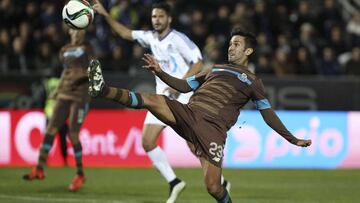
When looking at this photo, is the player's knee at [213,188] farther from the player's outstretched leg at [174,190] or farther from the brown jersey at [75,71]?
the brown jersey at [75,71]

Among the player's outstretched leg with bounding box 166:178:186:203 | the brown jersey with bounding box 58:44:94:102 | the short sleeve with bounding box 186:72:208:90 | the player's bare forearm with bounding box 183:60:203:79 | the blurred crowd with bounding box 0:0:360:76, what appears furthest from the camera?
the blurred crowd with bounding box 0:0:360:76

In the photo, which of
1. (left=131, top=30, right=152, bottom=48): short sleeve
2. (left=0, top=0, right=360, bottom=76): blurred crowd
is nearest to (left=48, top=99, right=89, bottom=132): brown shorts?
(left=131, top=30, right=152, bottom=48): short sleeve

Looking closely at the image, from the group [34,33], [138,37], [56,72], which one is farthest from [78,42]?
[34,33]

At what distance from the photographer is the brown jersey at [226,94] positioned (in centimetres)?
889

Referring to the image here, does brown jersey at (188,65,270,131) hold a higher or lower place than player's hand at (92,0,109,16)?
lower

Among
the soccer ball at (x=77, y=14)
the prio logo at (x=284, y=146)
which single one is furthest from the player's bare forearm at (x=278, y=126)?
the prio logo at (x=284, y=146)

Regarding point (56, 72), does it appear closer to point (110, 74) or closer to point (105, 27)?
point (110, 74)

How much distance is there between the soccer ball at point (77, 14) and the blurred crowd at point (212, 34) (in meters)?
9.40

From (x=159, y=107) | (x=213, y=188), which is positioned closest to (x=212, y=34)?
(x=159, y=107)

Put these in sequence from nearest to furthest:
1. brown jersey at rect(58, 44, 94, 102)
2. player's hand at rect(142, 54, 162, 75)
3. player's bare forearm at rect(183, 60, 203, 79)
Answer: player's hand at rect(142, 54, 162, 75) → player's bare forearm at rect(183, 60, 203, 79) → brown jersey at rect(58, 44, 94, 102)

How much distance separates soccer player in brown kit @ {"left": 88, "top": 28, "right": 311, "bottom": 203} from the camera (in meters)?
8.62

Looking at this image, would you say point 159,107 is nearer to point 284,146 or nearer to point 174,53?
point 174,53

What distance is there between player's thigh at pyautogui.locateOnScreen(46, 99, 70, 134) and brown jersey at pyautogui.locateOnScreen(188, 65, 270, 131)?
4136 millimetres

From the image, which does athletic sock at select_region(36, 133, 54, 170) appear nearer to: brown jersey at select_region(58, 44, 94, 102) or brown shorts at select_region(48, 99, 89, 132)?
brown shorts at select_region(48, 99, 89, 132)
